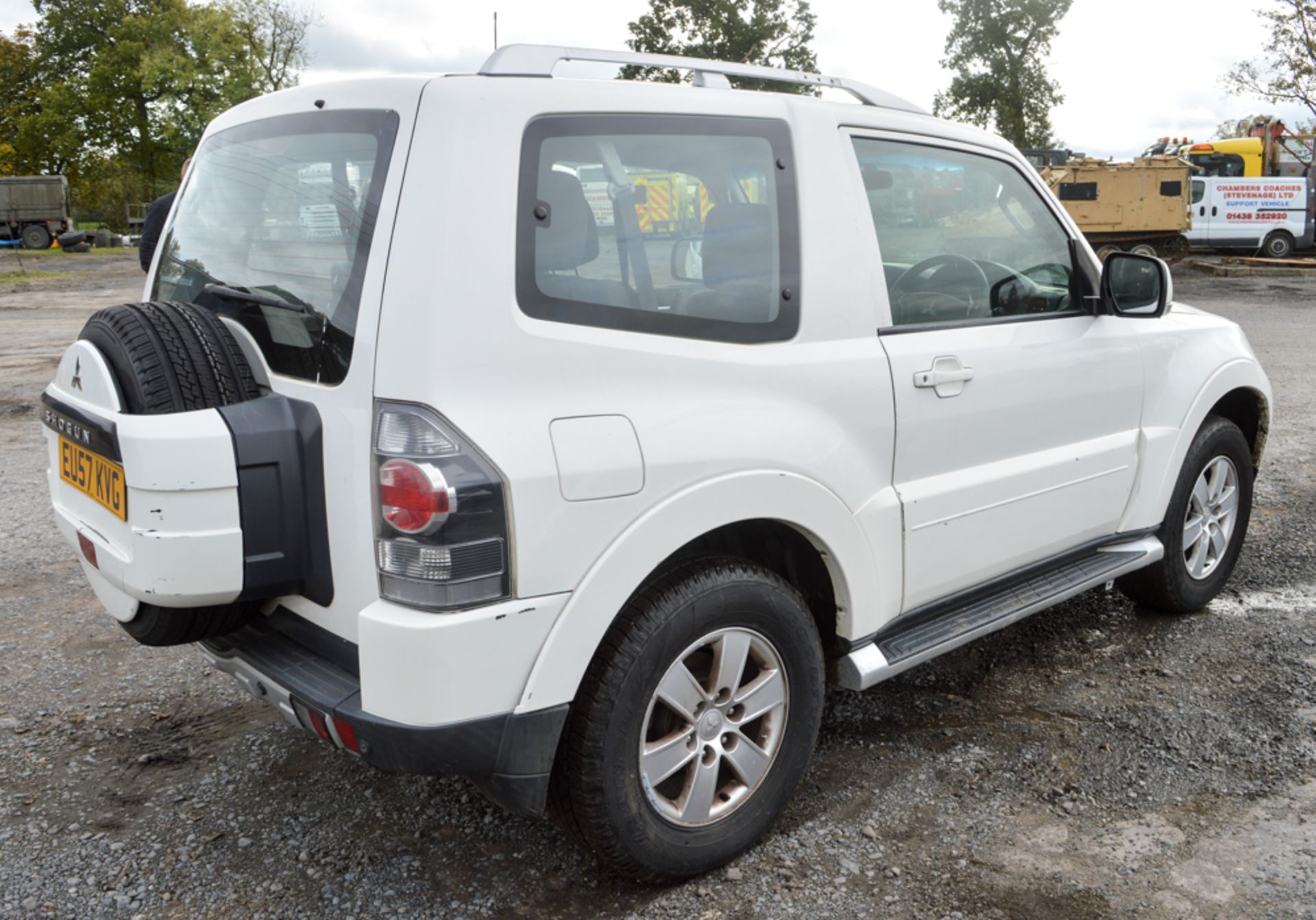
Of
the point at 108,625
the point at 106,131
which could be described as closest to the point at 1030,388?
the point at 108,625

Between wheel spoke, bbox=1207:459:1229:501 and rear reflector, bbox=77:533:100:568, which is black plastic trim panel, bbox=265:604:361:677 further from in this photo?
wheel spoke, bbox=1207:459:1229:501

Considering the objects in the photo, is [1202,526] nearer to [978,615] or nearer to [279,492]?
[978,615]

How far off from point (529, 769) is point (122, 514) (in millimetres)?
1058

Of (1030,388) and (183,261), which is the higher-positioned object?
(183,261)

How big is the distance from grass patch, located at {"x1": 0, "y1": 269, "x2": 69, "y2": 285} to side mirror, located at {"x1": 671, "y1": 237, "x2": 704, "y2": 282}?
81.6 ft

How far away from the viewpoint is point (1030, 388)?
3.34m

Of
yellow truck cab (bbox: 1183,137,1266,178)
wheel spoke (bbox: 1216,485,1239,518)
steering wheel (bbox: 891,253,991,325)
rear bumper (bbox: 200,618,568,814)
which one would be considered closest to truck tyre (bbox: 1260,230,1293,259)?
yellow truck cab (bbox: 1183,137,1266,178)

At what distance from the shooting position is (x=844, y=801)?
123 inches

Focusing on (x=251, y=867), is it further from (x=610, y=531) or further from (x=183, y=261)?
(x=183, y=261)

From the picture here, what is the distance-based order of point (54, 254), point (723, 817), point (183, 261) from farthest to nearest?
point (54, 254) < point (183, 261) < point (723, 817)

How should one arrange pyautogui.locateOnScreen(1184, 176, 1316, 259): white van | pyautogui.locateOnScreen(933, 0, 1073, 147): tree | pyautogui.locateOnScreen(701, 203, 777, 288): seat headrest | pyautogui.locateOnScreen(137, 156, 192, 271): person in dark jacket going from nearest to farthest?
pyautogui.locateOnScreen(701, 203, 777, 288): seat headrest
pyautogui.locateOnScreen(137, 156, 192, 271): person in dark jacket
pyautogui.locateOnScreen(1184, 176, 1316, 259): white van
pyautogui.locateOnScreen(933, 0, 1073, 147): tree

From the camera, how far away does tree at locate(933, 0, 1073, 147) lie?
41.8 metres

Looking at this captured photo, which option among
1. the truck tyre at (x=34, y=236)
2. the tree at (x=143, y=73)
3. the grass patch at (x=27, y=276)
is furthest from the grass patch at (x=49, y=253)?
the tree at (x=143, y=73)

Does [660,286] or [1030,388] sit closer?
[660,286]
